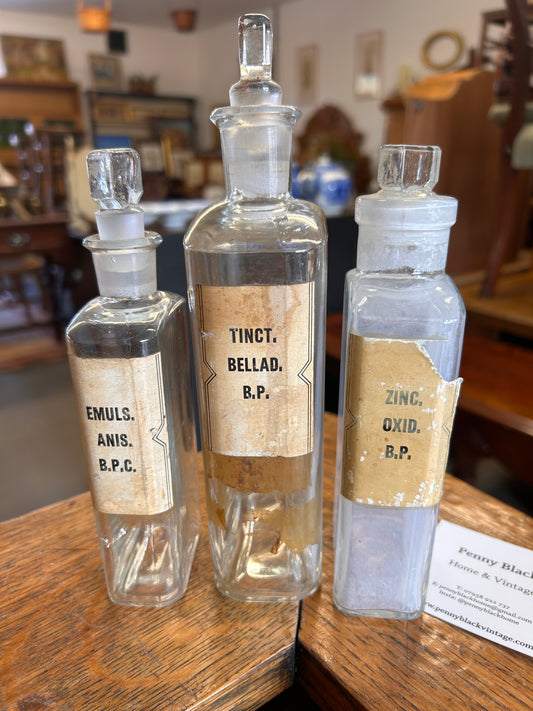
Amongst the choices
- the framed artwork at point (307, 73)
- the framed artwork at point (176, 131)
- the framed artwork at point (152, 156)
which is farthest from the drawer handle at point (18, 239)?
the framed artwork at point (176, 131)

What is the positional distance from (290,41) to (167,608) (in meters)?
4.40

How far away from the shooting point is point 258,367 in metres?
0.32

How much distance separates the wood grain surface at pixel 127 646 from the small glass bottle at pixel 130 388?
2 cm

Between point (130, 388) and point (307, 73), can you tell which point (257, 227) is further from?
point (307, 73)

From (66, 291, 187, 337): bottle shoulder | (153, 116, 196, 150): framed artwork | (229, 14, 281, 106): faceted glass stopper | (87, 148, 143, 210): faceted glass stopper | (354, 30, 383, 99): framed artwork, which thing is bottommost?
(66, 291, 187, 337): bottle shoulder

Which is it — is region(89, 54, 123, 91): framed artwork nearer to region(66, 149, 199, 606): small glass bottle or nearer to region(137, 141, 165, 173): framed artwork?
region(137, 141, 165, 173): framed artwork

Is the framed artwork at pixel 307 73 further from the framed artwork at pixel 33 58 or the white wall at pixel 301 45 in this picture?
the framed artwork at pixel 33 58

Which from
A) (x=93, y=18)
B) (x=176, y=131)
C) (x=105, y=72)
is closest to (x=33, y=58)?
(x=105, y=72)

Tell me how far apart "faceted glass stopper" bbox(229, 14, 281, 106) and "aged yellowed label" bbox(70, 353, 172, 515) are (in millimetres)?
166

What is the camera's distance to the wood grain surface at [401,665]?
0.30 m

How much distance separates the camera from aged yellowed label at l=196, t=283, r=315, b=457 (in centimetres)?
31

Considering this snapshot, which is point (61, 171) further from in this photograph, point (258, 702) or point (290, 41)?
point (258, 702)

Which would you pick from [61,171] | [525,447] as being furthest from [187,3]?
[525,447]

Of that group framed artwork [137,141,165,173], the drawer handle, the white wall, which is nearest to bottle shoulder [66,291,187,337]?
the drawer handle
